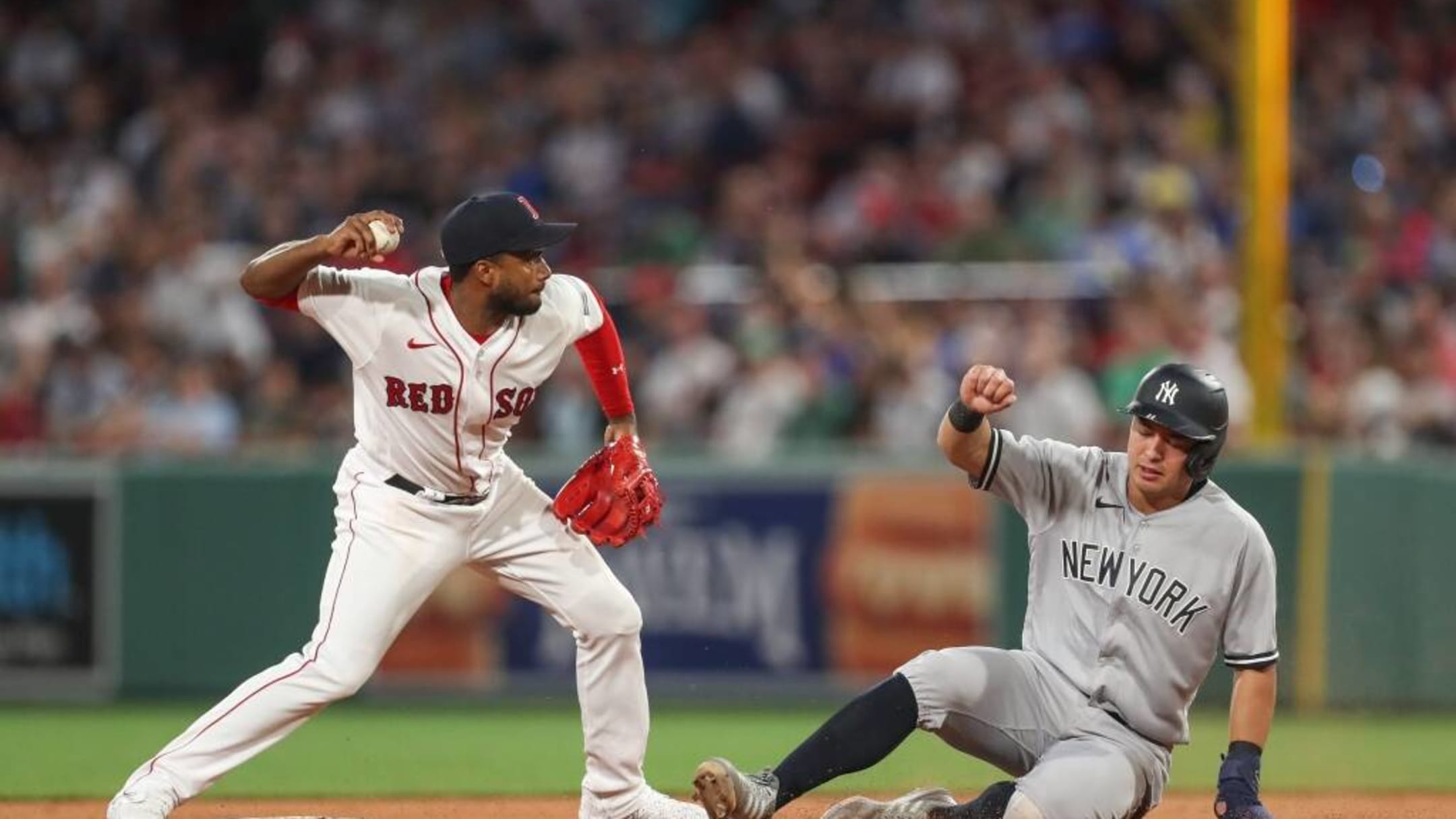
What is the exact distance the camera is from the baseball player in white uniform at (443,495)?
558 cm

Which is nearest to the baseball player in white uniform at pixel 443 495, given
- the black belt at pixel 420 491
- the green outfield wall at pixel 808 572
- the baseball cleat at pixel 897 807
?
the black belt at pixel 420 491

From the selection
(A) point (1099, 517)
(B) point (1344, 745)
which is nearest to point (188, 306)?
(B) point (1344, 745)

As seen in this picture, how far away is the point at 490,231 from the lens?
5.71 meters

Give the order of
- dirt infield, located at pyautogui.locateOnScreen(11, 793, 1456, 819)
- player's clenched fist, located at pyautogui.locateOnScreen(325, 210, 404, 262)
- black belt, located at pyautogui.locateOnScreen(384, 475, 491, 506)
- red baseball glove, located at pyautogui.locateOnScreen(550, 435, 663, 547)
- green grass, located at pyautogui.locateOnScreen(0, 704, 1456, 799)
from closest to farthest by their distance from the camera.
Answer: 1. player's clenched fist, located at pyautogui.locateOnScreen(325, 210, 404, 262)
2. black belt, located at pyautogui.locateOnScreen(384, 475, 491, 506)
3. red baseball glove, located at pyautogui.locateOnScreen(550, 435, 663, 547)
4. dirt infield, located at pyautogui.locateOnScreen(11, 793, 1456, 819)
5. green grass, located at pyautogui.locateOnScreen(0, 704, 1456, 799)

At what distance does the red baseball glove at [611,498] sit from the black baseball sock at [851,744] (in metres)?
0.92

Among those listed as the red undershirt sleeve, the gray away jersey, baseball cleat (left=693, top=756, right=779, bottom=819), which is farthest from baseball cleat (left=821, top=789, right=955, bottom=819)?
the red undershirt sleeve

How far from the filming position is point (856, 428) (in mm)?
11336

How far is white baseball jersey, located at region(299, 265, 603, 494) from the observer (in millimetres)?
5742

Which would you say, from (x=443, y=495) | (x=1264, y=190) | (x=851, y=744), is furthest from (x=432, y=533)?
(x=1264, y=190)

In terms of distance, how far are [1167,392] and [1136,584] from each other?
50 cm

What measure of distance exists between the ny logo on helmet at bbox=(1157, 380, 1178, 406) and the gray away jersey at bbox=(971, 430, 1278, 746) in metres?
0.34

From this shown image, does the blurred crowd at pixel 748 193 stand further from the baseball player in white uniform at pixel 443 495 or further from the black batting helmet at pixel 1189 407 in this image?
the black batting helmet at pixel 1189 407

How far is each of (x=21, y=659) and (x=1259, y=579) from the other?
703 centimetres

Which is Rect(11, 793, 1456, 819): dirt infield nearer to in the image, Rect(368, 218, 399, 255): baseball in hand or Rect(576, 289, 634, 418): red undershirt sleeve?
Rect(576, 289, 634, 418): red undershirt sleeve
